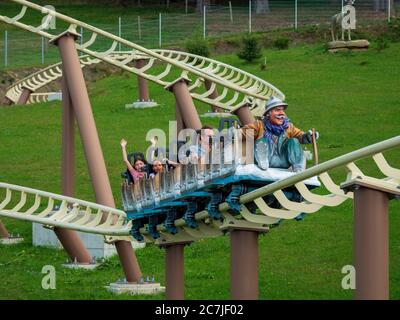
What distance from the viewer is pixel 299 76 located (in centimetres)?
4584

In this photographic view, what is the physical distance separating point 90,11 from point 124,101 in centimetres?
1953

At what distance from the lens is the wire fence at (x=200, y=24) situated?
176 feet

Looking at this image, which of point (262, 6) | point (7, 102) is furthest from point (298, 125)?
point (262, 6)

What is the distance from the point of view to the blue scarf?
18062 millimetres

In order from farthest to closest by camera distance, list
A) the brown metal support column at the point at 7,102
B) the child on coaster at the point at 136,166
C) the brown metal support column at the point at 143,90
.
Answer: the brown metal support column at the point at 7,102
the brown metal support column at the point at 143,90
the child on coaster at the point at 136,166

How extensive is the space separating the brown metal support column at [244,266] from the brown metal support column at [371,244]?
2.73m

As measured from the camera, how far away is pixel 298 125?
39.0 meters

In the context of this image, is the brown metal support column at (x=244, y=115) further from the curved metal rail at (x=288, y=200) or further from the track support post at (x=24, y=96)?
the track support post at (x=24, y=96)

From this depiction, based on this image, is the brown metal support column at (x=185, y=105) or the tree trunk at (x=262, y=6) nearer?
the brown metal support column at (x=185, y=105)

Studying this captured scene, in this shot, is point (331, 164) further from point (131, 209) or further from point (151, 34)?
point (151, 34)

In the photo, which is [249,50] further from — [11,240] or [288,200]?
[288,200]

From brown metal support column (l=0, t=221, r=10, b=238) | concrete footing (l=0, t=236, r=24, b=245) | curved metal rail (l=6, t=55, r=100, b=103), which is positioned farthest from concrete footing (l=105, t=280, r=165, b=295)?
curved metal rail (l=6, t=55, r=100, b=103)

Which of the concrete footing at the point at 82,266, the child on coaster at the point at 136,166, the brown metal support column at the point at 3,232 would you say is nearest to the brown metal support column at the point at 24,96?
the brown metal support column at the point at 3,232

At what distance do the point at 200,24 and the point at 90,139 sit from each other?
3103cm
